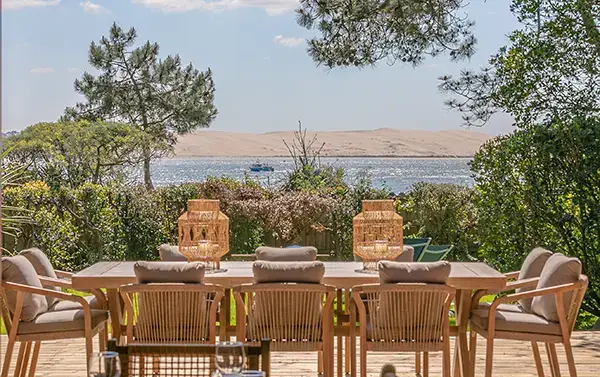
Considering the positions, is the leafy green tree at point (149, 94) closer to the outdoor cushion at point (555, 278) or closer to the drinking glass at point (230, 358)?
the outdoor cushion at point (555, 278)

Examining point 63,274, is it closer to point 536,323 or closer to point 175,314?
point 175,314

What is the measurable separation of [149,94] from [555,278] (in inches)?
501

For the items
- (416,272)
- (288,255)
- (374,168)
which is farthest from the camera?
(374,168)

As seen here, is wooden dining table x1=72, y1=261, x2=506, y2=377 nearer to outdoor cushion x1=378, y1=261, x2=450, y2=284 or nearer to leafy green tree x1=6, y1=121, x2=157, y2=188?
outdoor cushion x1=378, y1=261, x2=450, y2=284

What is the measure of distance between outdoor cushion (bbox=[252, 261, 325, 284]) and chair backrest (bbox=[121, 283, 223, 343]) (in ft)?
0.73

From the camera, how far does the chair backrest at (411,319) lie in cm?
Result: 436

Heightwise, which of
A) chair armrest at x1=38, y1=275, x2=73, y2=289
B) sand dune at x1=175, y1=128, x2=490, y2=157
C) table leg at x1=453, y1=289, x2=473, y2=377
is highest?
sand dune at x1=175, y1=128, x2=490, y2=157

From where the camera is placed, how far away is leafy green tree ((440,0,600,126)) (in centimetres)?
759

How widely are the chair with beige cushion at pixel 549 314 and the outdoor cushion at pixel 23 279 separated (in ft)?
7.95

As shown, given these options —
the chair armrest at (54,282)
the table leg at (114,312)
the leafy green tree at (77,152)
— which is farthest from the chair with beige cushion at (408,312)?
the leafy green tree at (77,152)

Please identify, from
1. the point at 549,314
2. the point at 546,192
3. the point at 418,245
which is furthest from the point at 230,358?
the point at 546,192

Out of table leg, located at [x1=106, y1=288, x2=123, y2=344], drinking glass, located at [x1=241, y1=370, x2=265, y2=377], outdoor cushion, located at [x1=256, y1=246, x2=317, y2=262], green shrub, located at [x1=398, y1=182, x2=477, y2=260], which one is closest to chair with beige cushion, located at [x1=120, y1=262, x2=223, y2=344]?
table leg, located at [x1=106, y1=288, x2=123, y2=344]

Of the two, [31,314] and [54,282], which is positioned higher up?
[54,282]

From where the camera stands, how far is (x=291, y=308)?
173 inches
